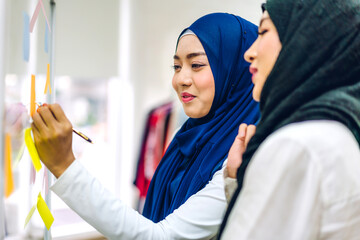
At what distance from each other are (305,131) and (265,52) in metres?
0.21

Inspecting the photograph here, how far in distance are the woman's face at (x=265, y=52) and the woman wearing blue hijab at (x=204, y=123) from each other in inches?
13.4

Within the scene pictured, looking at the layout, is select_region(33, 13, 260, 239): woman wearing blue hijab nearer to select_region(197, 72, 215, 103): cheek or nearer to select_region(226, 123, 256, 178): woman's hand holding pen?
select_region(197, 72, 215, 103): cheek

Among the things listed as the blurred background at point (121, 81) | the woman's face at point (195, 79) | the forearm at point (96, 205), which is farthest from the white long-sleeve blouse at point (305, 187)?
the blurred background at point (121, 81)

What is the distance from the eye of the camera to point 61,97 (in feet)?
10.7

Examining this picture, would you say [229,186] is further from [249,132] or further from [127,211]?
[127,211]

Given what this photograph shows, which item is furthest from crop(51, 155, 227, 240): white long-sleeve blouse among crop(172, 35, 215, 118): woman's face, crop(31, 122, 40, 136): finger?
crop(172, 35, 215, 118): woman's face

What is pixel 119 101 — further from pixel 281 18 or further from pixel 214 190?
pixel 281 18

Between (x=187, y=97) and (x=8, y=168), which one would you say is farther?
(x=187, y=97)

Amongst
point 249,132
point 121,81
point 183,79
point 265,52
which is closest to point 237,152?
point 249,132

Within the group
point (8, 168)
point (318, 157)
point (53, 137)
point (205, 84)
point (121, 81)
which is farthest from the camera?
point (121, 81)

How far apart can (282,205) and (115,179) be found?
2944mm

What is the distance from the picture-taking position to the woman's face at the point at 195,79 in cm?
110

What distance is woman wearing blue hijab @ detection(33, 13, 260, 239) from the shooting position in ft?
2.99

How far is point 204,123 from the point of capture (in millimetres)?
1159
